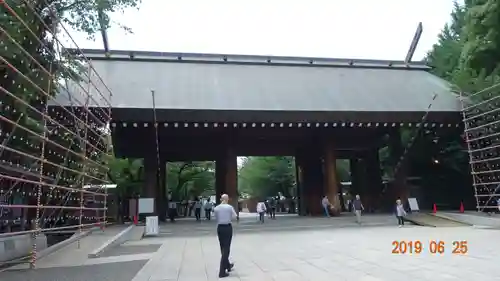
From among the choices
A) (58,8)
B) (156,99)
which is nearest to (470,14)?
(156,99)

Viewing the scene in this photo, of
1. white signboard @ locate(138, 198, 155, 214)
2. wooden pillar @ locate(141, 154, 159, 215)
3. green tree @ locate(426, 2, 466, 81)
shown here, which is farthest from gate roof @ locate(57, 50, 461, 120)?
white signboard @ locate(138, 198, 155, 214)

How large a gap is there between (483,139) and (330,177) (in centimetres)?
687

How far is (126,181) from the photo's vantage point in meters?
21.3

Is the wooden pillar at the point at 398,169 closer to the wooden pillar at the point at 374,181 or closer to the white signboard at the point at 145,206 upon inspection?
the wooden pillar at the point at 374,181

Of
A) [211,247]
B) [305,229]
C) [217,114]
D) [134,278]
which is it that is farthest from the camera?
[217,114]

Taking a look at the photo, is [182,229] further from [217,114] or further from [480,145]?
[480,145]

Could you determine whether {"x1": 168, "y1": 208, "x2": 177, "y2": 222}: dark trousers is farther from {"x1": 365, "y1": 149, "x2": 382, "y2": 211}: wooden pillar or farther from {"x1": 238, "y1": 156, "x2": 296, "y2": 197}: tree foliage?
{"x1": 238, "y1": 156, "x2": 296, "y2": 197}: tree foliage

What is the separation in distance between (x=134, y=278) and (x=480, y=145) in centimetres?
1706

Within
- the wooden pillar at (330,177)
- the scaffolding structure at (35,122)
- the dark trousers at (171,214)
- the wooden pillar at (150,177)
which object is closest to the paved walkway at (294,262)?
the scaffolding structure at (35,122)

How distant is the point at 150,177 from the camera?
18.5 meters

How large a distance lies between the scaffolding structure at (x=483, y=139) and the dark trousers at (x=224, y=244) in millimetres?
13457

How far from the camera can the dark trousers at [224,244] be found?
6464mm

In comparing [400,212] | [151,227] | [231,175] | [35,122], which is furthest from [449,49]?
[35,122]
